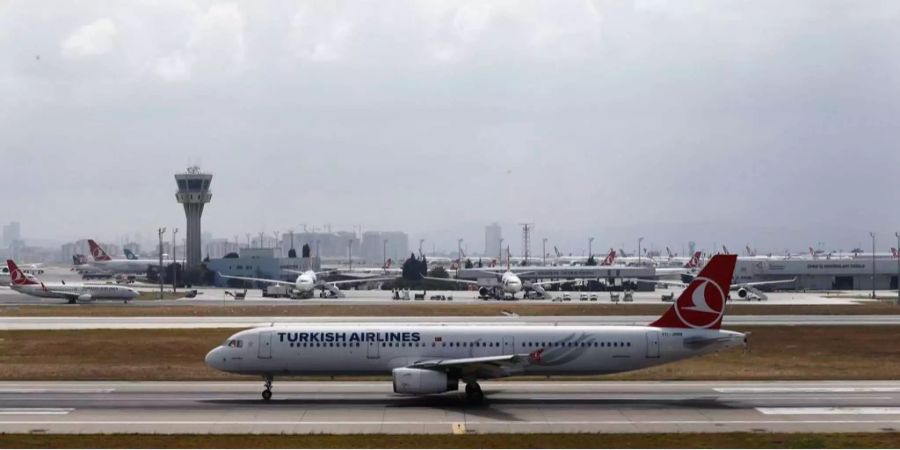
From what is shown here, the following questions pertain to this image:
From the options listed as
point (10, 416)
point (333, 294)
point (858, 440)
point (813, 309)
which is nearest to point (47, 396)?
point (10, 416)

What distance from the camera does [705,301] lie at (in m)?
47.2

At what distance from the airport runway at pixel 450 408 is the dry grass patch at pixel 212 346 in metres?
3.55

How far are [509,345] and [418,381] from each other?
4772mm

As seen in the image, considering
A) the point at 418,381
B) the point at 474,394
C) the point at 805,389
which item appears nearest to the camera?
the point at 418,381

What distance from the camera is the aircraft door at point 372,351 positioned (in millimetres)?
46500

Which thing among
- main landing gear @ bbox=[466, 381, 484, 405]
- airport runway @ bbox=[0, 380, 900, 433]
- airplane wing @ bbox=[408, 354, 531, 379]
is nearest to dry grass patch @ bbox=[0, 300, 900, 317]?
airport runway @ bbox=[0, 380, 900, 433]

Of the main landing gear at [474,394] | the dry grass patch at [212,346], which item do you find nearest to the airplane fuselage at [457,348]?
the main landing gear at [474,394]

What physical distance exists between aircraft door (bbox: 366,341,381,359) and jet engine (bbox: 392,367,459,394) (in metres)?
2.29

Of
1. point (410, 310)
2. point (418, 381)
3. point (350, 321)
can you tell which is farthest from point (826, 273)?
point (418, 381)

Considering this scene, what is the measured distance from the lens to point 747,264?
646ft

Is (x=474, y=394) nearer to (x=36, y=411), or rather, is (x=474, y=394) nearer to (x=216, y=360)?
(x=216, y=360)

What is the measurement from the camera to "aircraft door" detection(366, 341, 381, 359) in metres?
46.5

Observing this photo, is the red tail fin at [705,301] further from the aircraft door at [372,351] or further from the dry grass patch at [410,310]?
the dry grass patch at [410,310]

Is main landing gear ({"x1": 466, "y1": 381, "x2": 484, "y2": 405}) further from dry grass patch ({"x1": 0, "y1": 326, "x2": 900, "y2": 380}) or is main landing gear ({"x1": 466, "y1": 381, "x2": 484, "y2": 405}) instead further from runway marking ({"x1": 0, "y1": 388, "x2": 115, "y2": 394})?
runway marking ({"x1": 0, "y1": 388, "x2": 115, "y2": 394})
